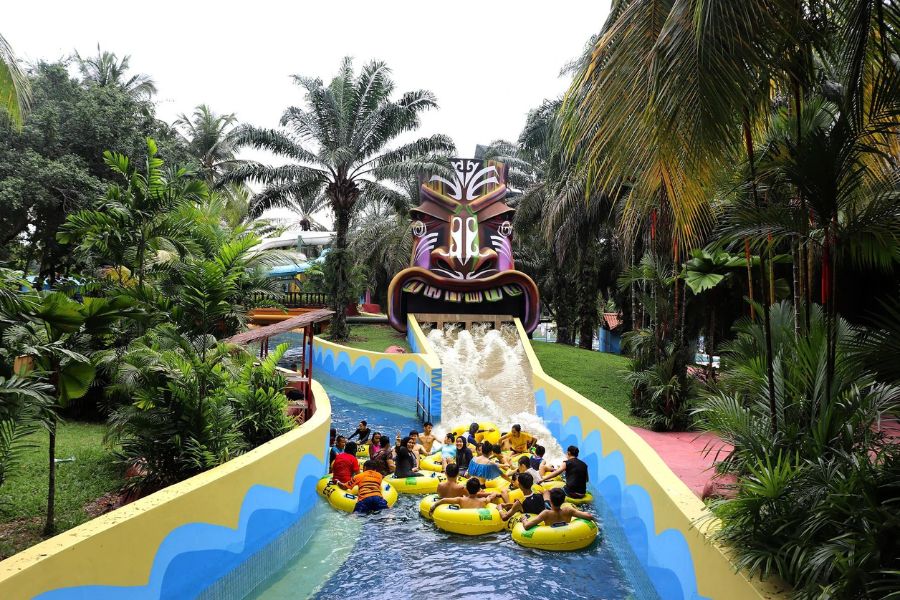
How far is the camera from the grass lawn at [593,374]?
14219 mm

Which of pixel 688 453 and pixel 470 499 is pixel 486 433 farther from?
pixel 688 453

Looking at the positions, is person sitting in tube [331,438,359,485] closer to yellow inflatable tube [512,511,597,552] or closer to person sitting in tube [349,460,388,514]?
person sitting in tube [349,460,388,514]

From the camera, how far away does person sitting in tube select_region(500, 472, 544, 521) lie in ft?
28.8

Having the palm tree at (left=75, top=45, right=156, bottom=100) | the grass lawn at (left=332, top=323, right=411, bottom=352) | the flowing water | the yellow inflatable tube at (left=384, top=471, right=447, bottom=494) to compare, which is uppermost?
the palm tree at (left=75, top=45, right=156, bottom=100)

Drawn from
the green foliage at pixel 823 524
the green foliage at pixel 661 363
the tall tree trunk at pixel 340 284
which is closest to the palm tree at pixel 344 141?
the tall tree trunk at pixel 340 284

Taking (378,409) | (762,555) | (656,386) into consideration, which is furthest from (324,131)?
(762,555)

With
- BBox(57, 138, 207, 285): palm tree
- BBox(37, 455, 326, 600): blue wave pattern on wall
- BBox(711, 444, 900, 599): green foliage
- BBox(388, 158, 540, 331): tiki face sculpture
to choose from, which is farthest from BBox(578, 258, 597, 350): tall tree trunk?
BBox(711, 444, 900, 599): green foliage

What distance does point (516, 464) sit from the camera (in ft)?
37.2

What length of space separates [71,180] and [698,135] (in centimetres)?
1979

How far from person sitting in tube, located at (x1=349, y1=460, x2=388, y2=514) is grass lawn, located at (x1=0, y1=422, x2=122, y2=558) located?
344 centimetres

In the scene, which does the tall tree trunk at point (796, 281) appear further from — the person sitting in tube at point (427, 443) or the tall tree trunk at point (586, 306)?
the tall tree trunk at point (586, 306)

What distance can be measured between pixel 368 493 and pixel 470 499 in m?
1.63

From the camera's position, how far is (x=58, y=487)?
7070 millimetres

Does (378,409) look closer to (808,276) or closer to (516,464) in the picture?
(516,464)
